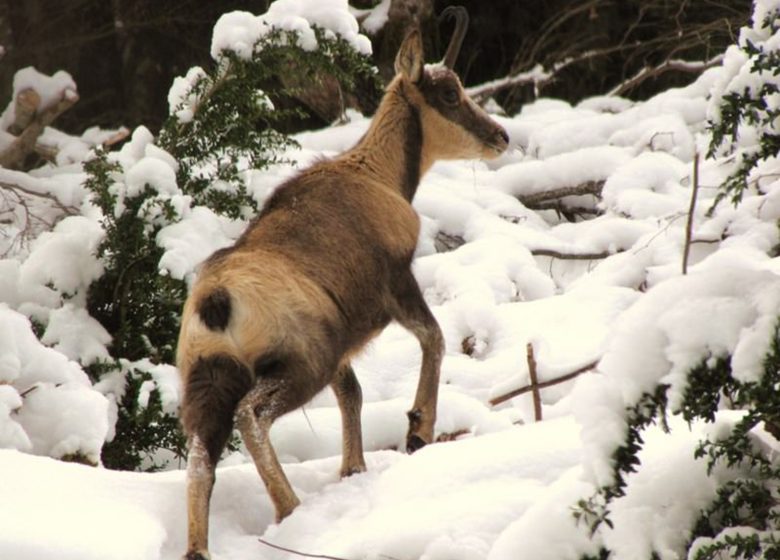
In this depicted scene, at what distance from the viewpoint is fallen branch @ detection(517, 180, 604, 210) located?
10.5m

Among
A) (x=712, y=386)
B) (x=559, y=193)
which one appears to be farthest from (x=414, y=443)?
(x=559, y=193)

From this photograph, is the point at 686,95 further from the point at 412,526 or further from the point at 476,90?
the point at 412,526

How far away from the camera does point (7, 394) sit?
16.3 feet

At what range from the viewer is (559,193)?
10.7 metres

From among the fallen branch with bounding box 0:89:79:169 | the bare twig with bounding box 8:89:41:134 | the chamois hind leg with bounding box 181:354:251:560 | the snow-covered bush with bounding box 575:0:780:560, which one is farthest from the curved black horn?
the bare twig with bounding box 8:89:41:134

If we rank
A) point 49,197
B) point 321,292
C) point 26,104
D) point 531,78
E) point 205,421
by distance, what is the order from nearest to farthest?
point 205,421, point 321,292, point 49,197, point 26,104, point 531,78

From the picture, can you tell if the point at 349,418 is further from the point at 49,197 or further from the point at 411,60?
the point at 49,197

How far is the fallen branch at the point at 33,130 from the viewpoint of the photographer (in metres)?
9.24

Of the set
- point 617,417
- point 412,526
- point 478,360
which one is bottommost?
point 478,360

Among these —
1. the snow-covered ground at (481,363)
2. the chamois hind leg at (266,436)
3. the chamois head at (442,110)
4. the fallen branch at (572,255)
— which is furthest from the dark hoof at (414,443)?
the fallen branch at (572,255)

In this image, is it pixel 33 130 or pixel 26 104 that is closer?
pixel 26 104

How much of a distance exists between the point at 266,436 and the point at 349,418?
996 millimetres

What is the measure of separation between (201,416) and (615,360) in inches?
74.3

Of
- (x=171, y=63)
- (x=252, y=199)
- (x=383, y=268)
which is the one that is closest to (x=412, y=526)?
(x=383, y=268)
